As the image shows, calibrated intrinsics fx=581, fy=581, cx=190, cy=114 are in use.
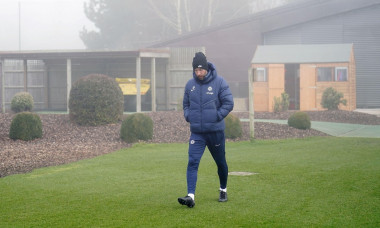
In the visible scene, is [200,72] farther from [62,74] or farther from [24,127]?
[62,74]

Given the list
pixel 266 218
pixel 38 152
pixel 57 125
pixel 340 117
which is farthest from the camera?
pixel 340 117

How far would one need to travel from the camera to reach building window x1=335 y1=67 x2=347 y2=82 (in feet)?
100

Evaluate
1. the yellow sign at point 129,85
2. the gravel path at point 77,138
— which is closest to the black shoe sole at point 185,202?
the gravel path at point 77,138

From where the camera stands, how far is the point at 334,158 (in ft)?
42.3

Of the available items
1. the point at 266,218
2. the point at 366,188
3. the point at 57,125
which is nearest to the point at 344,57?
the point at 57,125

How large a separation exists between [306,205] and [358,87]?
28.3m

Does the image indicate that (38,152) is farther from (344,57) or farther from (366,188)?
(344,57)

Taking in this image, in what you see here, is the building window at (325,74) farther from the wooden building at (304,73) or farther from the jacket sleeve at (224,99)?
the jacket sleeve at (224,99)

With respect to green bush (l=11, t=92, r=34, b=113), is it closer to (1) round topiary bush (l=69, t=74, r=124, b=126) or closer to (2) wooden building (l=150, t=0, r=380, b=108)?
(1) round topiary bush (l=69, t=74, r=124, b=126)

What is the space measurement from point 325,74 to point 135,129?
15.9 meters

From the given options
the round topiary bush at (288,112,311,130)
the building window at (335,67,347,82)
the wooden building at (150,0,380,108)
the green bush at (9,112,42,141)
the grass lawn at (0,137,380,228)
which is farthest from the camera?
the wooden building at (150,0,380,108)

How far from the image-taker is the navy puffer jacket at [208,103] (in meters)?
7.83

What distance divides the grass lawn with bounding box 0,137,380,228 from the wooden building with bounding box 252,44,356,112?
55.3 feet

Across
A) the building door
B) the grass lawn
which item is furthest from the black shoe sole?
the building door
